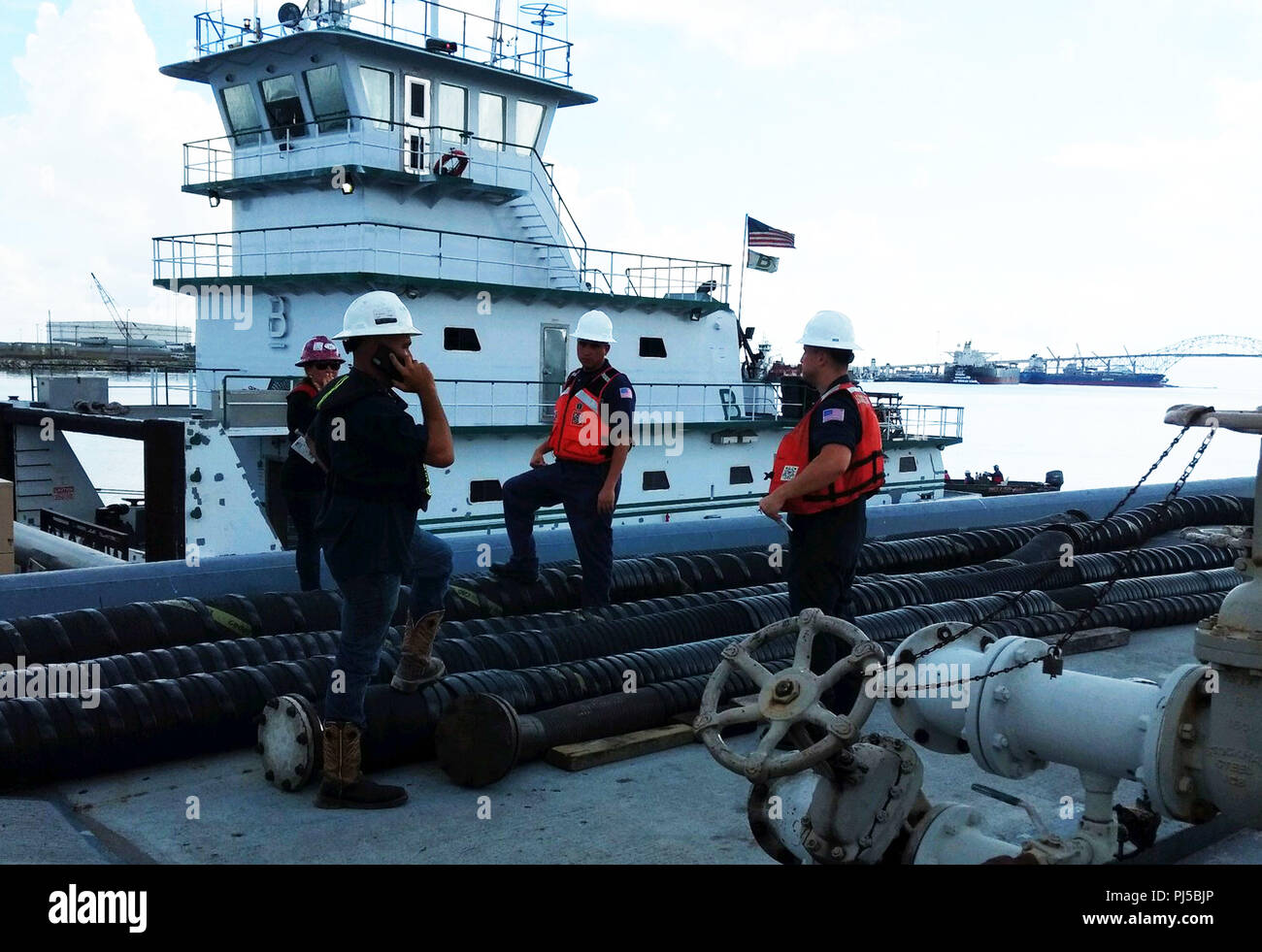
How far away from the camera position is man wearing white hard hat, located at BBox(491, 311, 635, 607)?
585 cm

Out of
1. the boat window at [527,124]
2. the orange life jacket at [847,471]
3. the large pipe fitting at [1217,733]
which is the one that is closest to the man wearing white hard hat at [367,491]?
the orange life jacket at [847,471]

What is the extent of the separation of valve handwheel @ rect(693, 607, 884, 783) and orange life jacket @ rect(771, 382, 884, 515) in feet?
3.12

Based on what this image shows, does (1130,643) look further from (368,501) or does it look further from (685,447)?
(685,447)

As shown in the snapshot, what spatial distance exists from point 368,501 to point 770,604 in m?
2.93

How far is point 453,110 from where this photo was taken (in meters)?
16.1

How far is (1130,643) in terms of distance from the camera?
6.57 m

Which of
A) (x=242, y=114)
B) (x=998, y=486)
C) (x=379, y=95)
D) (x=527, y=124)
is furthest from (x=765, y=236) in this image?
(x=998, y=486)

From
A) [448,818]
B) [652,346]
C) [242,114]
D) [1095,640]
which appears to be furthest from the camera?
[652,346]

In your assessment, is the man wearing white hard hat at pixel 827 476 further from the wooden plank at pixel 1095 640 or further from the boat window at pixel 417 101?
the boat window at pixel 417 101

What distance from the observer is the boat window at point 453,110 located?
1598 cm

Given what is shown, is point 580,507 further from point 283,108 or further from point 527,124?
point 527,124

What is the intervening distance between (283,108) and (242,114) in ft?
3.05

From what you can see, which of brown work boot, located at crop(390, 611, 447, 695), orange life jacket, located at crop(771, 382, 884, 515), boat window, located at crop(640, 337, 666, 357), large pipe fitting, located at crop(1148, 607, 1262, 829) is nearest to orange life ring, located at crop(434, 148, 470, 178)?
boat window, located at crop(640, 337, 666, 357)
